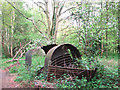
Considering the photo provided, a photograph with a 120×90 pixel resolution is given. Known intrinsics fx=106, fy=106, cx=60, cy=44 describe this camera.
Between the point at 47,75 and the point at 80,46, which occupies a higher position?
the point at 80,46

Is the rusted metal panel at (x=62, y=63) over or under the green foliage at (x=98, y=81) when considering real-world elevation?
over

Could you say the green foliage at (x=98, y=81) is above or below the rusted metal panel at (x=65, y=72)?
below

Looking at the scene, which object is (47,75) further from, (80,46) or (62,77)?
(80,46)

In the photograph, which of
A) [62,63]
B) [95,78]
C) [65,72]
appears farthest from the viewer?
[62,63]

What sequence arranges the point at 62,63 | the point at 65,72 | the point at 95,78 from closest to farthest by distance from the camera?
1. the point at 65,72
2. the point at 95,78
3. the point at 62,63

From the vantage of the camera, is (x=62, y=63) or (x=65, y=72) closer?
(x=65, y=72)

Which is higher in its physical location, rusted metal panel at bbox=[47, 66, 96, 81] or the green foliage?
rusted metal panel at bbox=[47, 66, 96, 81]

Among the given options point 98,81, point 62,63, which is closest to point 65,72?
point 62,63

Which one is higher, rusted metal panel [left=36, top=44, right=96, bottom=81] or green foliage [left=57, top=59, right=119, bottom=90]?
rusted metal panel [left=36, top=44, right=96, bottom=81]

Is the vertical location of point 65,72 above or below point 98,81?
above

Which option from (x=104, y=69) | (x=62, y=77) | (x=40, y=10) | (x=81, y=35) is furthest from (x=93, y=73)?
(x=40, y=10)

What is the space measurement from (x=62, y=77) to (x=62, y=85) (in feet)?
0.52

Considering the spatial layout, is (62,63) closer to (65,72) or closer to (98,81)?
(65,72)

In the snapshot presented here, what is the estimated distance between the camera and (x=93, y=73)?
67.6 inches
